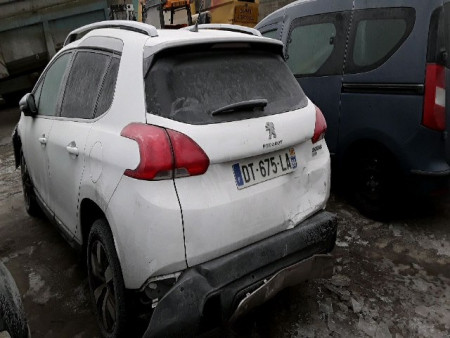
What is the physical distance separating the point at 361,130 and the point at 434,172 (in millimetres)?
741

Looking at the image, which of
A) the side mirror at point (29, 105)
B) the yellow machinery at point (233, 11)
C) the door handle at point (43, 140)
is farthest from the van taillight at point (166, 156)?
the yellow machinery at point (233, 11)

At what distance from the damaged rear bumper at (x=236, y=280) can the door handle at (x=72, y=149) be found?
110cm

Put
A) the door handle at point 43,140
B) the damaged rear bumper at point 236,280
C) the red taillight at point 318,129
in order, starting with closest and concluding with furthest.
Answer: the damaged rear bumper at point 236,280 → the red taillight at point 318,129 → the door handle at point 43,140

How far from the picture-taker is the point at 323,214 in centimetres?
247

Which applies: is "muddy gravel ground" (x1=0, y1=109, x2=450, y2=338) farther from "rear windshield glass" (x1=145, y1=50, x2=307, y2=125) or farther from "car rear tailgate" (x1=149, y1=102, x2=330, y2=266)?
"rear windshield glass" (x1=145, y1=50, x2=307, y2=125)

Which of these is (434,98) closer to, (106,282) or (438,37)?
(438,37)

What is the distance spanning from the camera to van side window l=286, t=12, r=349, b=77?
3960 mm

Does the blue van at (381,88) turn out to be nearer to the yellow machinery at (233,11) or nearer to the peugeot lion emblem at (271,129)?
the peugeot lion emblem at (271,129)

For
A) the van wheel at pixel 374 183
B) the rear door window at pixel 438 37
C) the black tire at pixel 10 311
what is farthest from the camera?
Answer: the van wheel at pixel 374 183

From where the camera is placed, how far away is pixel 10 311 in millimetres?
1847

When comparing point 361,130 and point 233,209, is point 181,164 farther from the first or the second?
point 361,130

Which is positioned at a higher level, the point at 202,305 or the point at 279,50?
the point at 279,50

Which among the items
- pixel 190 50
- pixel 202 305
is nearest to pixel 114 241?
pixel 202 305

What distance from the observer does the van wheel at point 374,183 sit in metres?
3.66
